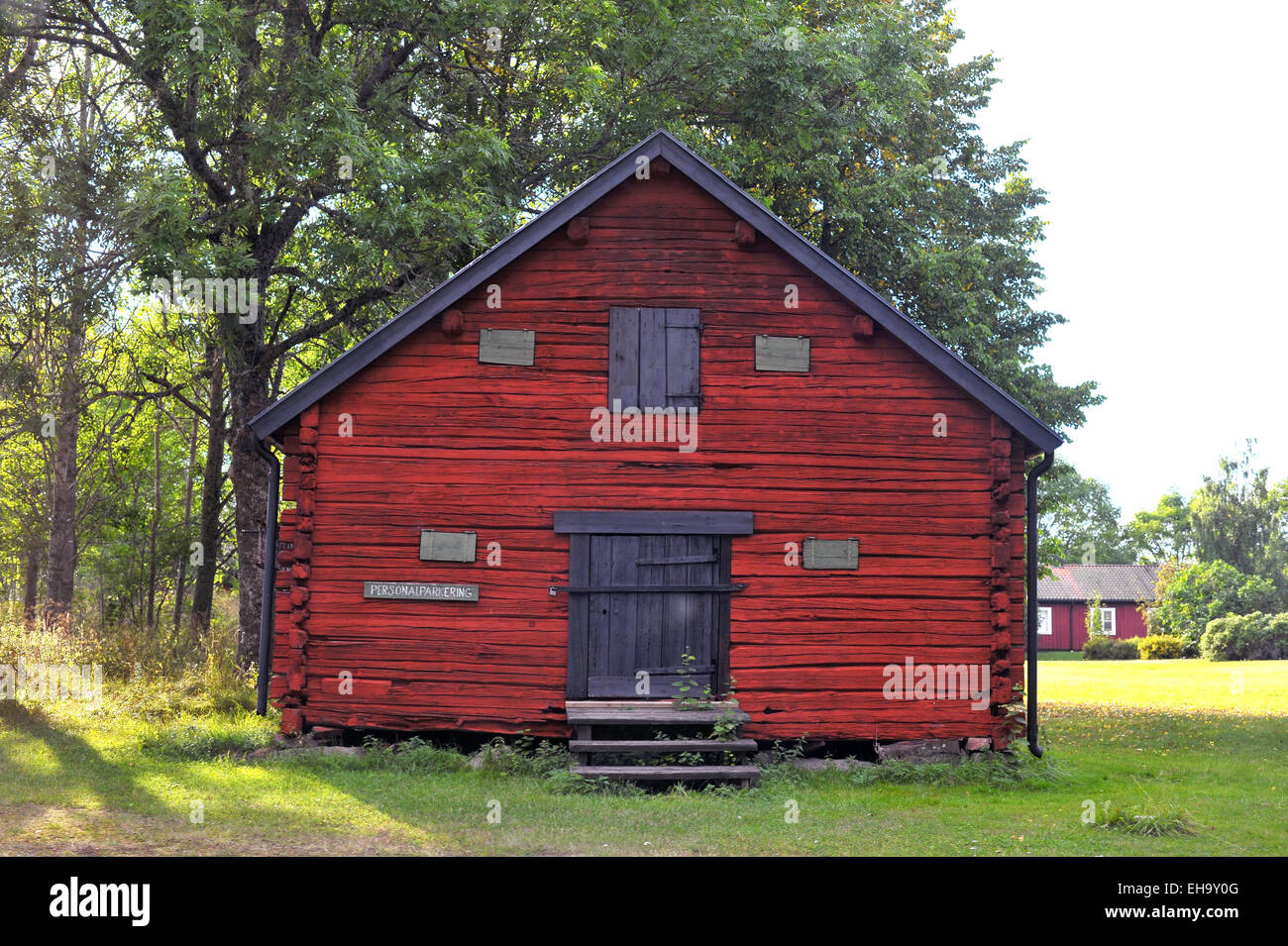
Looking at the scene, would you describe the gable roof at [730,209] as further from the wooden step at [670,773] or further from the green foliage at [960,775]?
the wooden step at [670,773]

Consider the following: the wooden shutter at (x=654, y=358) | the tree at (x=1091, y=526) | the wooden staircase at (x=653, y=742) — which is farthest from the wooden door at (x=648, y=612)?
the tree at (x=1091, y=526)

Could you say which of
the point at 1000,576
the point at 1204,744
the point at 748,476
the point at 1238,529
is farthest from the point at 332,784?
the point at 1238,529

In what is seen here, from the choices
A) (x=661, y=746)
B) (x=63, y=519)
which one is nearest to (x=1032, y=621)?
(x=661, y=746)

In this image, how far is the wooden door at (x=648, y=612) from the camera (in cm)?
1305

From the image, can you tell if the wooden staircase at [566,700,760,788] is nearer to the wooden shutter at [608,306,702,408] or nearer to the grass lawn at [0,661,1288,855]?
the grass lawn at [0,661,1288,855]

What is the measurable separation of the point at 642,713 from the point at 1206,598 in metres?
44.8

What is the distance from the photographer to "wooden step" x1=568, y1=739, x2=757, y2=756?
1184cm

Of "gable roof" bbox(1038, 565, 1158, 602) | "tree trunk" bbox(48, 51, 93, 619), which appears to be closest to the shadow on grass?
"tree trunk" bbox(48, 51, 93, 619)

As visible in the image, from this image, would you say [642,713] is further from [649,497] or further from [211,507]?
[211,507]

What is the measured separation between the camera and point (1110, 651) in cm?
5100

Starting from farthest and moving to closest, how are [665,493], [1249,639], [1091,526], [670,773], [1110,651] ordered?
[1091,526]
[1110,651]
[1249,639]
[665,493]
[670,773]

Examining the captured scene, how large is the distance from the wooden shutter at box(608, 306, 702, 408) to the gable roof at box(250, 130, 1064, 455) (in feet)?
4.36

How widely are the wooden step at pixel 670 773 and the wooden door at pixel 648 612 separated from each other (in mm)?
1358

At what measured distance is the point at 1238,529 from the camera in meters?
60.4
